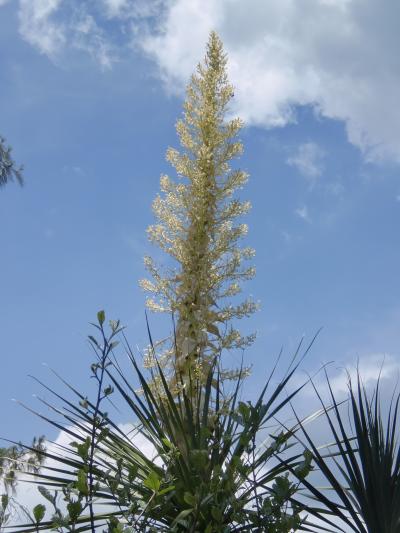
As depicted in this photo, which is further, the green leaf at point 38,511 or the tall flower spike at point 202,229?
the tall flower spike at point 202,229

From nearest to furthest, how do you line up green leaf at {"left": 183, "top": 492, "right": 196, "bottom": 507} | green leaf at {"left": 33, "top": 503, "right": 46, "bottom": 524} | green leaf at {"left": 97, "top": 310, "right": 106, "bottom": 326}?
green leaf at {"left": 33, "top": 503, "right": 46, "bottom": 524}, green leaf at {"left": 183, "top": 492, "right": 196, "bottom": 507}, green leaf at {"left": 97, "top": 310, "right": 106, "bottom": 326}

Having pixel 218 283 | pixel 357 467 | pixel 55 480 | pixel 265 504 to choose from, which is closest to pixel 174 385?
pixel 218 283

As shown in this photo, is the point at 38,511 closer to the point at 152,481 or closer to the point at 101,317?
the point at 152,481

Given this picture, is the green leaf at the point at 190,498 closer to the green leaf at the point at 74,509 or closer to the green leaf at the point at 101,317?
the green leaf at the point at 74,509

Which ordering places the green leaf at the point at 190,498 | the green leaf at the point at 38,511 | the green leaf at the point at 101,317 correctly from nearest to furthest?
the green leaf at the point at 38,511
the green leaf at the point at 190,498
the green leaf at the point at 101,317

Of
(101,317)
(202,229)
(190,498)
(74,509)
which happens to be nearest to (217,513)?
(190,498)

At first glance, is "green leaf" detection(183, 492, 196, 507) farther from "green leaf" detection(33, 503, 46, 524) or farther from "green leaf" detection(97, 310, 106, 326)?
"green leaf" detection(97, 310, 106, 326)

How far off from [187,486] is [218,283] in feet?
7.24

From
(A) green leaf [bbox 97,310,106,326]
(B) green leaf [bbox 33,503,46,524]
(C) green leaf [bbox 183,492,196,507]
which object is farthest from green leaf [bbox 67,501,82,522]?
(A) green leaf [bbox 97,310,106,326]

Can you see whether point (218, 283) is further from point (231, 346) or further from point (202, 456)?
point (202, 456)

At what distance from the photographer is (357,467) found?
329 cm

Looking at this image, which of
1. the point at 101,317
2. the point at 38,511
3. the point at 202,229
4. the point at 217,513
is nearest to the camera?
the point at 38,511

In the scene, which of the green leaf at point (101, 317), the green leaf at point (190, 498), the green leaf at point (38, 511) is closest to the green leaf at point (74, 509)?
the green leaf at point (38, 511)

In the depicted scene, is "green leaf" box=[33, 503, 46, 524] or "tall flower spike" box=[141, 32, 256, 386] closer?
"green leaf" box=[33, 503, 46, 524]
